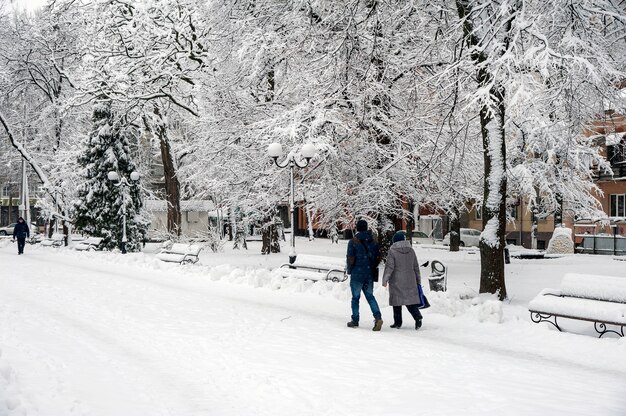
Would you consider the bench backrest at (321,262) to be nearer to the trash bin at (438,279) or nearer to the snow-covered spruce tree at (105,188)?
the trash bin at (438,279)

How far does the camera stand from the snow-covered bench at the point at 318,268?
51.4ft

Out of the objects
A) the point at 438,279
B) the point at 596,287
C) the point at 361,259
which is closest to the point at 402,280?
the point at 361,259

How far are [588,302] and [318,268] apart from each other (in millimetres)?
8286

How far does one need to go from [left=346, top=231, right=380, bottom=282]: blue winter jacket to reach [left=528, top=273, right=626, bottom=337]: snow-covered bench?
114 inches

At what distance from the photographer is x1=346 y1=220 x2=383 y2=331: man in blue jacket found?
10.0m

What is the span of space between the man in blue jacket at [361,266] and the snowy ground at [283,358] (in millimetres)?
552

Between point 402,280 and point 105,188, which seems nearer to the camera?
point 402,280

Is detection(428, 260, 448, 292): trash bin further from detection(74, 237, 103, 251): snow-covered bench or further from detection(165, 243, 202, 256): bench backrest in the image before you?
detection(74, 237, 103, 251): snow-covered bench

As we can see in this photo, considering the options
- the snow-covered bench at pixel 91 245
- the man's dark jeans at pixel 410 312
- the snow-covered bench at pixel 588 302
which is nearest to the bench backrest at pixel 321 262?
the man's dark jeans at pixel 410 312

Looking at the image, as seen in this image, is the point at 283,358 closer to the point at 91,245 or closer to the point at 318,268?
the point at 318,268

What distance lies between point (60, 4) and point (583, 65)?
18.0m

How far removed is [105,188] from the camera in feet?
104

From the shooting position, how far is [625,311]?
9156 millimetres

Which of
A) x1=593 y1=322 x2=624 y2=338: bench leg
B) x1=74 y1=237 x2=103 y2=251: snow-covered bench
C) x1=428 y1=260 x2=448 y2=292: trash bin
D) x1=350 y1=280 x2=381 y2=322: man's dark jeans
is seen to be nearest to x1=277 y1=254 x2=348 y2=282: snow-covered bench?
x1=428 y1=260 x2=448 y2=292: trash bin
